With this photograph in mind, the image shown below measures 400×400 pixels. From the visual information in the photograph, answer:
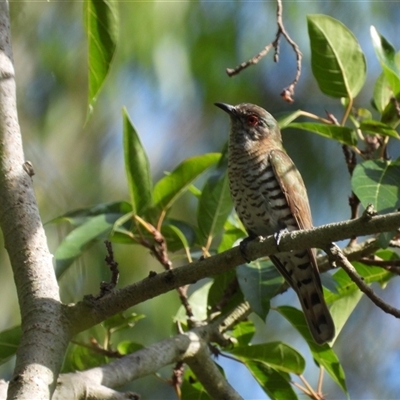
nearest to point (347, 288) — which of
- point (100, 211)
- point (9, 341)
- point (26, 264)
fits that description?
point (100, 211)

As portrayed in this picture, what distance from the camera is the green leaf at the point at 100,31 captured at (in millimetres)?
2588

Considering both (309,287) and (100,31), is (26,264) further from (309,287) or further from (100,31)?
(309,287)

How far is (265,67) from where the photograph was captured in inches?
255

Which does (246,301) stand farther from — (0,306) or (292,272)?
(0,306)

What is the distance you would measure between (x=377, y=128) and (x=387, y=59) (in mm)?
306

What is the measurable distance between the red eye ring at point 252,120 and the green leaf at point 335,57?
2.78 feet

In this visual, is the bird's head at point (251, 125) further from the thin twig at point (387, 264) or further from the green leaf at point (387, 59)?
the thin twig at point (387, 264)

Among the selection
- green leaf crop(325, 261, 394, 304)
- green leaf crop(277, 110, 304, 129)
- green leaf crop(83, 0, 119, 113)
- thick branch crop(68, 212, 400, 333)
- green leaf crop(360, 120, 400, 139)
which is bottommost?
green leaf crop(325, 261, 394, 304)

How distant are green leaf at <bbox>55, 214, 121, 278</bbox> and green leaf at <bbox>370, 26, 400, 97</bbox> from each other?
123 centimetres

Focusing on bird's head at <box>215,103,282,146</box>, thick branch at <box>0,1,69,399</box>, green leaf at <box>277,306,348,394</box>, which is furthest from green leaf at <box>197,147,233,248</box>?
thick branch at <box>0,1,69,399</box>

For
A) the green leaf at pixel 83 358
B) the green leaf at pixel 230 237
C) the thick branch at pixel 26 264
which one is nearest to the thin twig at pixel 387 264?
the green leaf at pixel 230 237

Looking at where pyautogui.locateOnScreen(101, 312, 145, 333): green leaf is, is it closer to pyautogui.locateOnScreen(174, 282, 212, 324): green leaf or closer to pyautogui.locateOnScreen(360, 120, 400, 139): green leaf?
pyautogui.locateOnScreen(174, 282, 212, 324): green leaf

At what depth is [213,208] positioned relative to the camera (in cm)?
318

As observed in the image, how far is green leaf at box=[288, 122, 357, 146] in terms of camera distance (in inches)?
113
